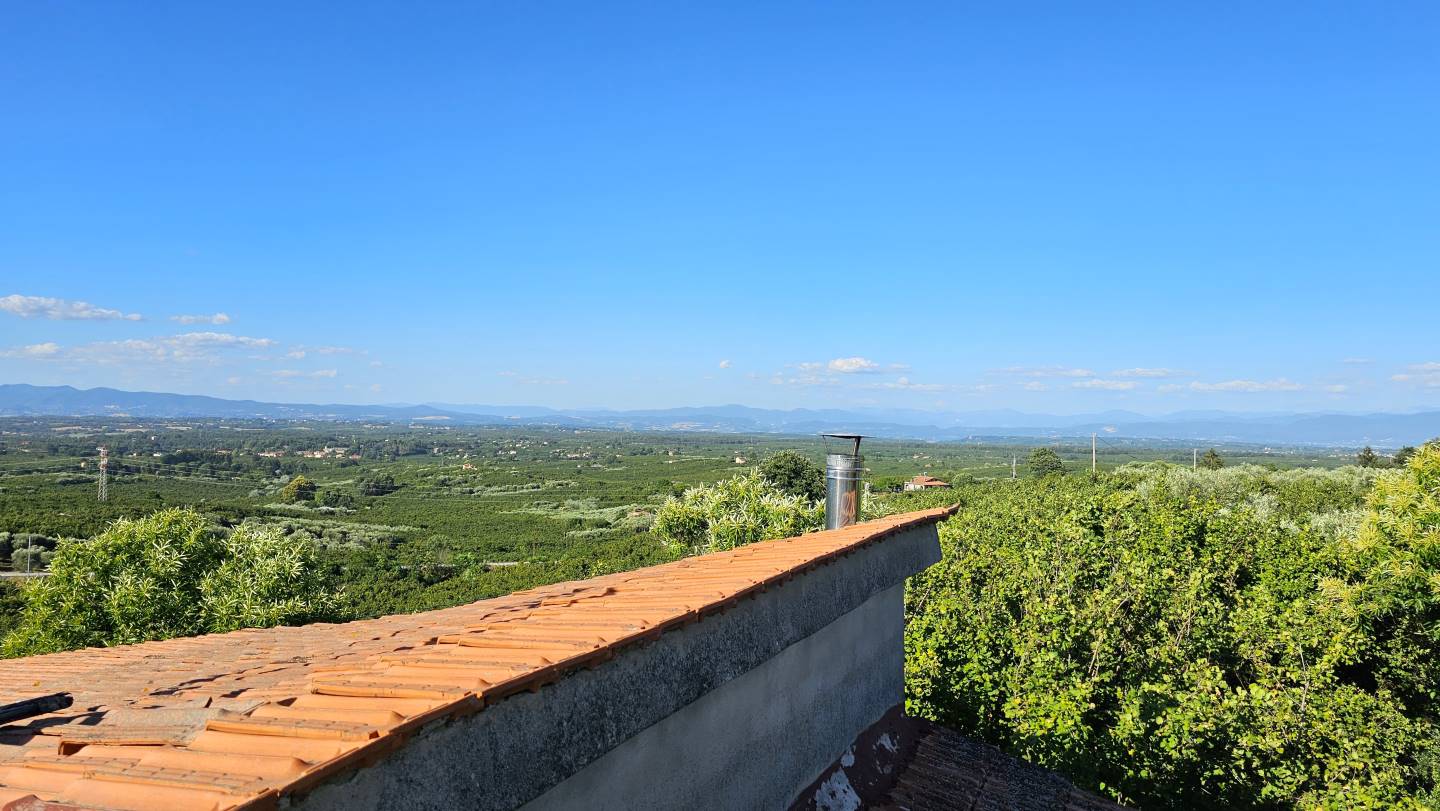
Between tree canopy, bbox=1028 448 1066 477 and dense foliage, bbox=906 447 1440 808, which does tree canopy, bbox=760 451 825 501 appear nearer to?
tree canopy, bbox=1028 448 1066 477

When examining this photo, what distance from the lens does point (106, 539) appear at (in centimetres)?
1781

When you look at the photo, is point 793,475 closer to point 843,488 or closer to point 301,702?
point 843,488

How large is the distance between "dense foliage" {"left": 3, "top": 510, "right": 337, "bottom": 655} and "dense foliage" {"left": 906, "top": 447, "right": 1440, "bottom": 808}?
47.4ft

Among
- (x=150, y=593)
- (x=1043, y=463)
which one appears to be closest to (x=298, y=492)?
(x=150, y=593)

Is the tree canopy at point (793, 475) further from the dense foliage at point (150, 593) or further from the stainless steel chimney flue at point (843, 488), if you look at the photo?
the stainless steel chimney flue at point (843, 488)

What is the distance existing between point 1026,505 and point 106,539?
23384 millimetres

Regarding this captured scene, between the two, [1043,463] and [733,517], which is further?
[1043,463]

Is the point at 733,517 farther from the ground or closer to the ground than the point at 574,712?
closer to the ground

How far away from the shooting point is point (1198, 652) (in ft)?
37.5

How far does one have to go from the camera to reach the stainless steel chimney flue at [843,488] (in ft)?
20.7

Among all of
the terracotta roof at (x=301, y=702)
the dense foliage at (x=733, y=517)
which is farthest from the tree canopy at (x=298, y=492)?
the terracotta roof at (x=301, y=702)

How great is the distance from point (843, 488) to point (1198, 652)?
333 inches

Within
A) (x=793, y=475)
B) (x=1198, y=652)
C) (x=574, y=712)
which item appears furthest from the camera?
(x=793, y=475)

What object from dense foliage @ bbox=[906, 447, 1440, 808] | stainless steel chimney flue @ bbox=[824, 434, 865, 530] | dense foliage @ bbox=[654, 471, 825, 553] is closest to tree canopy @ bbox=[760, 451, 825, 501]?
dense foliage @ bbox=[654, 471, 825, 553]
